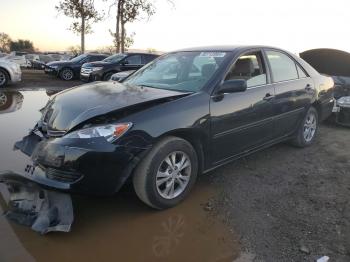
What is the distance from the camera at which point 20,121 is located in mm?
7453

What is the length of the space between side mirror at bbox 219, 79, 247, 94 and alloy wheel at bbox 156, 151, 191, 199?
0.89 meters

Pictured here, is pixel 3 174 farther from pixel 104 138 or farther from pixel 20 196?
pixel 104 138

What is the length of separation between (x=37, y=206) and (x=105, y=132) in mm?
957

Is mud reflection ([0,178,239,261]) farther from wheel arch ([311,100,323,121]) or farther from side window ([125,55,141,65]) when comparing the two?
side window ([125,55,141,65])

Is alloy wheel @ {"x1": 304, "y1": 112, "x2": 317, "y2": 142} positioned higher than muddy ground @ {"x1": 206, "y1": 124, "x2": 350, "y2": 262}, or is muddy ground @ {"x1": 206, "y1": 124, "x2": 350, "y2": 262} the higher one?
alloy wheel @ {"x1": 304, "y1": 112, "x2": 317, "y2": 142}

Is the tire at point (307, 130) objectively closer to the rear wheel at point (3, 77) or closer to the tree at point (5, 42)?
the rear wheel at point (3, 77)

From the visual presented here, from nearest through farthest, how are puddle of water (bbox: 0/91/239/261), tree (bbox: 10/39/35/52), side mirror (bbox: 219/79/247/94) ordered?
1. puddle of water (bbox: 0/91/239/261)
2. side mirror (bbox: 219/79/247/94)
3. tree (bbox: 10/39/35/52)

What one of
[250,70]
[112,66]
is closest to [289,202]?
[250,70]

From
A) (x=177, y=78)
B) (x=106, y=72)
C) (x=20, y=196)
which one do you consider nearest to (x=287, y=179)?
(x=177, y=78)

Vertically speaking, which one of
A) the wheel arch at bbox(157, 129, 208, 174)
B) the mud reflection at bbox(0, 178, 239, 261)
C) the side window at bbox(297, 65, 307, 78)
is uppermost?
the side window at bbox(297, 65, 307, 78)

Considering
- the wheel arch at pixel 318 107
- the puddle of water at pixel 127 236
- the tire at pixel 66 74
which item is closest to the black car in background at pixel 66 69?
the tire at pixel 66 74

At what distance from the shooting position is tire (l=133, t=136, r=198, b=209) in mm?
3598

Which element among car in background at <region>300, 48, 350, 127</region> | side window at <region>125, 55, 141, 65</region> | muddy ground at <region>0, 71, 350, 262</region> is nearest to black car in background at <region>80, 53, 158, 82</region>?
side window at <region>125, 55, 141, 65</region>

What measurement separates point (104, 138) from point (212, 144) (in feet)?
4.34
